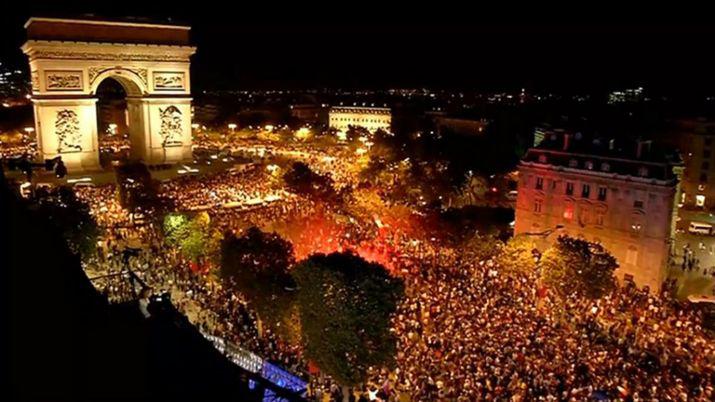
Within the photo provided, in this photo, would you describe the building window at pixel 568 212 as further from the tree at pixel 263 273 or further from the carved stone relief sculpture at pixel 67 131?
the carved stone relief sculpture at pixel 67 131

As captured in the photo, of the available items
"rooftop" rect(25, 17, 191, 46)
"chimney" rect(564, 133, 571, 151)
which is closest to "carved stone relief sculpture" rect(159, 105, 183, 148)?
"rooftop" rect(25, 17, 191, 46)

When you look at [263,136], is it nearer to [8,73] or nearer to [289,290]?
[289,290]

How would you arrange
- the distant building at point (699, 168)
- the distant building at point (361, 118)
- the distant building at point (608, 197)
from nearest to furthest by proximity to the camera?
1. the distant building at point (608, 197)
2. the distant building at point (699, 168)
3. the distant building at point (361, 118)

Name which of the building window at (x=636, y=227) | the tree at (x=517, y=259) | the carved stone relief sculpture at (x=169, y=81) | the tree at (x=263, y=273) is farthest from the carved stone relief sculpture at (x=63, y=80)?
the building window at (x=636, y=227)

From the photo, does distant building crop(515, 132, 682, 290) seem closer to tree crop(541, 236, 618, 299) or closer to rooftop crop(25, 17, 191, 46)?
tree crop(541, 236, 618, 299)

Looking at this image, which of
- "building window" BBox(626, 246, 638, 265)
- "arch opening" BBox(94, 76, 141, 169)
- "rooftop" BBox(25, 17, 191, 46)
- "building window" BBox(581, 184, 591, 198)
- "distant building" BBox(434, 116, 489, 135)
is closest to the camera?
"building window" BBox(626, 246, 638, 265)

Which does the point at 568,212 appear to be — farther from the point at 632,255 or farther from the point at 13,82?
the point at 13,82

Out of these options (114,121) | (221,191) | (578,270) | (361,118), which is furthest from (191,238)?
(361,118)
